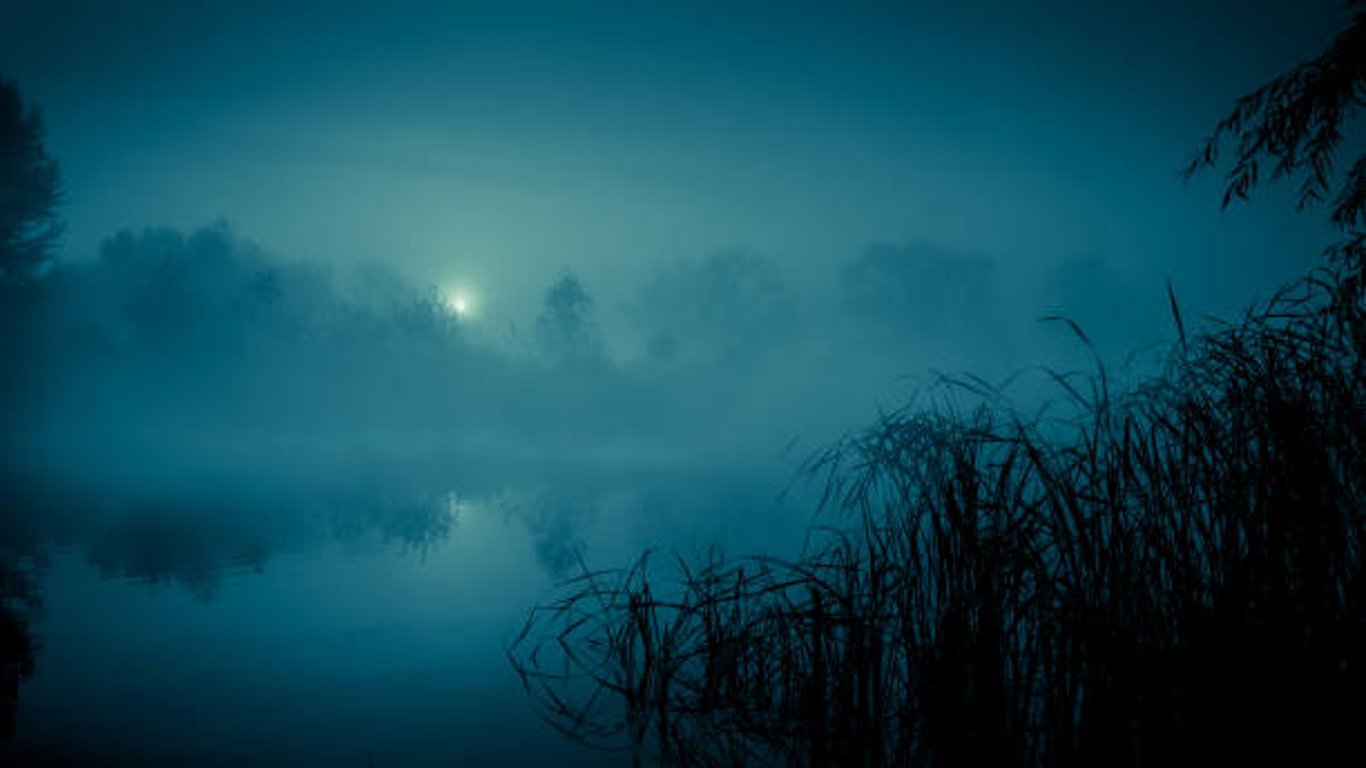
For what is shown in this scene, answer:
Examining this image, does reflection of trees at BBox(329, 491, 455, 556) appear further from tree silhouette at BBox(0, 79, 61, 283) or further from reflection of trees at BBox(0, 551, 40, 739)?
tree silhouette at BBox(0, 79, 61, 283)

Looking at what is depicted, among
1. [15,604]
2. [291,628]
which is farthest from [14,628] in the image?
[291,628]

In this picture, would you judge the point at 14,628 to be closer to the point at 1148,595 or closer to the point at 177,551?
the point at 177,551

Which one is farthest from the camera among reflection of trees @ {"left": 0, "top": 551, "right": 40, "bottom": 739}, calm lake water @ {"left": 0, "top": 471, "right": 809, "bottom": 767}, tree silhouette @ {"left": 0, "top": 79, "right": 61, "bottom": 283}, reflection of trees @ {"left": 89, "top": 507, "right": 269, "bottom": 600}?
tree silhouette @ {"left": 0, "top": 79, "right": 61, "bottom": 283}

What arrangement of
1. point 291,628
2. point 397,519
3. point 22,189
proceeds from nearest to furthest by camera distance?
point 291,628 → point 397,519 → point 22,189

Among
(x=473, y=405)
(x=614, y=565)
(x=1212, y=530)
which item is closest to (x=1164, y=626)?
(x=1212, y=530)

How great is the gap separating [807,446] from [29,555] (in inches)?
2557

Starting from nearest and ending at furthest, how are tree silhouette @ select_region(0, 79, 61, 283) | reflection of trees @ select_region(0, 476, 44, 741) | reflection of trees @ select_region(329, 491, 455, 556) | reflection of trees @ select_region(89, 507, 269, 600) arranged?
reflection of trees @ select_region(0, 476, 44, 741) → reflection of trees @ select_region(89, 507, 269, 600) → reflection of trees @ select_region(329, 491, 455, 556) → tree silhouette @ select_region(0, 79, 61, 283)

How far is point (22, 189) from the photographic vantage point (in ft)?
103

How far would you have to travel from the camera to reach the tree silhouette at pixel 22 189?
30625 millimetres

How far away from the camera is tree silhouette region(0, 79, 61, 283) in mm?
30625

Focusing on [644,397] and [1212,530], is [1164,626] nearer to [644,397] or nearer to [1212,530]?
[1212,530]

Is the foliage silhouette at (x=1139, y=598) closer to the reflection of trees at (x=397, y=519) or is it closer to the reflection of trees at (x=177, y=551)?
the reflection of trees at (x=177, y=551)

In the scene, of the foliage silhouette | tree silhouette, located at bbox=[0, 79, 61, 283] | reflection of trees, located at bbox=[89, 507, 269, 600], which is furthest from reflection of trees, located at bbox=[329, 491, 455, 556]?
tree silhouette, located at bbox=[0, 79, 61, 283]

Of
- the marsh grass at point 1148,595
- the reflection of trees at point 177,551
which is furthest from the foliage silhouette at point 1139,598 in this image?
the reflection of trees at point 177,551
